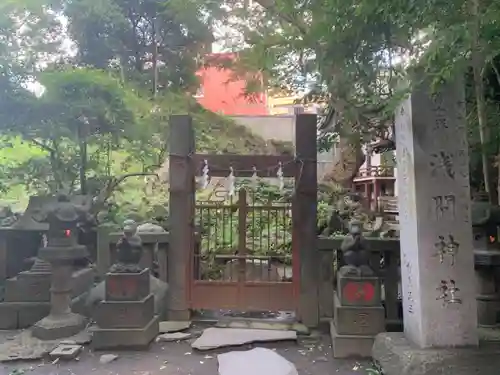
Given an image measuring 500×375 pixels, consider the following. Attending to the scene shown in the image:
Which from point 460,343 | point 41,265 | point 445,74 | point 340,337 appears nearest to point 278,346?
point 340,337

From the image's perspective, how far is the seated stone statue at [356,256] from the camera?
5324mm

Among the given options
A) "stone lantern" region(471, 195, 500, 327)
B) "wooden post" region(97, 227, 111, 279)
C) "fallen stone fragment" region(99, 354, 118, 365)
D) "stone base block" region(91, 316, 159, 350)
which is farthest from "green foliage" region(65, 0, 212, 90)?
"stone lantern" region(471, 195, 500, 327)

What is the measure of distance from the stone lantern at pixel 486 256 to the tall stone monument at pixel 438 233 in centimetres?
110

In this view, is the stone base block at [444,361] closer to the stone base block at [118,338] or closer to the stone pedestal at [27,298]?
the stone base block at [118,338]

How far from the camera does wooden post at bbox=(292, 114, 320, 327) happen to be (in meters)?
6.29

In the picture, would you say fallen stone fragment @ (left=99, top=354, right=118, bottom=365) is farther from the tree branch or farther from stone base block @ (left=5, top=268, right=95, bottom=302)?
the tree branch

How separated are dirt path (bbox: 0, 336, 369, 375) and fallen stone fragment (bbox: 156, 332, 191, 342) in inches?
5.7

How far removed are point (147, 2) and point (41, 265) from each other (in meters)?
6.81

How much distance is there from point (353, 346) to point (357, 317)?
32cm

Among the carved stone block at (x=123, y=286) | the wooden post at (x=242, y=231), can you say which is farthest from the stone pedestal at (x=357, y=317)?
the carved stone block at (x=123, y=286)

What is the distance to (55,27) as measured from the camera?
923cm

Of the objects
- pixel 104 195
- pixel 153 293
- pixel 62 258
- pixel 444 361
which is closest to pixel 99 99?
pixel 104 195

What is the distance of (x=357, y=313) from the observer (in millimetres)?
5199

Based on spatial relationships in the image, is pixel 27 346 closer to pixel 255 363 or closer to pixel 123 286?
pixel 123 286
